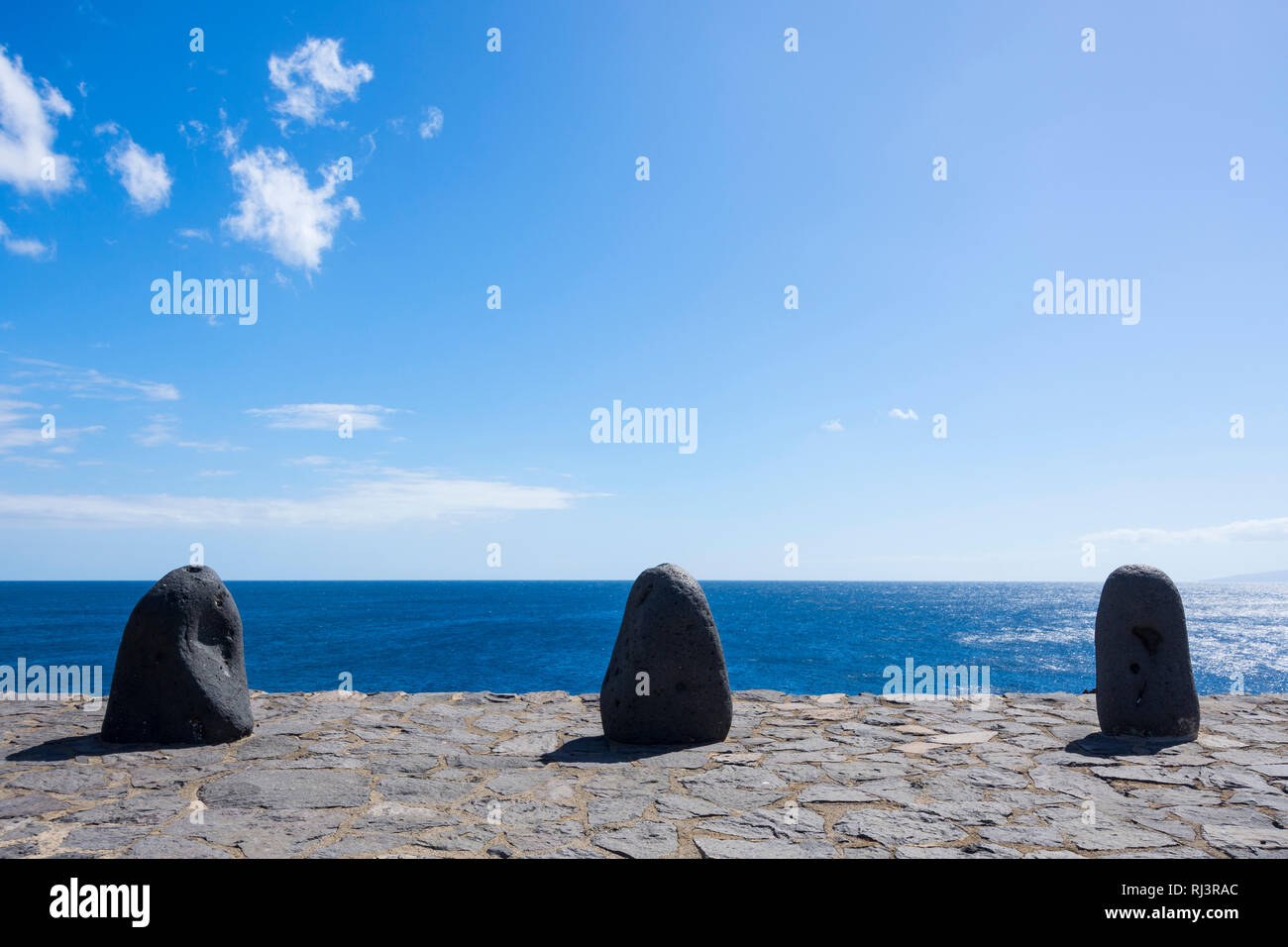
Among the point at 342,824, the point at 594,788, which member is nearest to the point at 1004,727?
the point at 594,788

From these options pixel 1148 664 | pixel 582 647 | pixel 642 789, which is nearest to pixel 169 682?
pixel 642 789

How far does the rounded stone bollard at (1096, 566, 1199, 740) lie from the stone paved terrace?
36 cm

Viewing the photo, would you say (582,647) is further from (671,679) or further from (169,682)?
(671,679)

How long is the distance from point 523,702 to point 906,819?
19.5 ft

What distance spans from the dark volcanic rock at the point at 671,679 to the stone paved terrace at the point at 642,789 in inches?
10.2

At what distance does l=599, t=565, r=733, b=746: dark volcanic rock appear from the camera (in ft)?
25.1

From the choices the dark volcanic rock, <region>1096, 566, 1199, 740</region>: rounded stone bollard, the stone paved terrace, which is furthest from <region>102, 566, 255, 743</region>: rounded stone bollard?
<region>1096, 566, 1199, 740</region>: rounded stone bollard

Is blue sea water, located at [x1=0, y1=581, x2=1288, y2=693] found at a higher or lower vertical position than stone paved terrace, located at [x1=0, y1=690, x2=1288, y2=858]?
lower

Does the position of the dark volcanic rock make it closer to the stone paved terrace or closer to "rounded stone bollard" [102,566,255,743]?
the stone paved terrace

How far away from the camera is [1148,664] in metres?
7.82

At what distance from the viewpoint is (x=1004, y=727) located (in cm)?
854

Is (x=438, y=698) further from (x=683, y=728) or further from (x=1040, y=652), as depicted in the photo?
(x=1040, y=652)

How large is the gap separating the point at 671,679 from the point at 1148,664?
4.95 meters

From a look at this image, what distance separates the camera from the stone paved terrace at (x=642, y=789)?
493 centimetres
